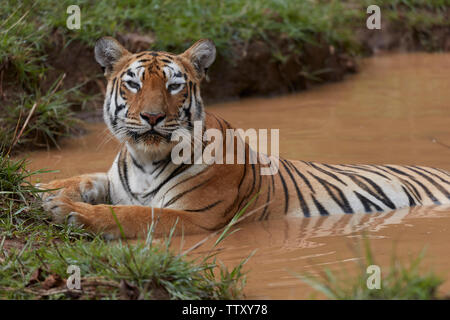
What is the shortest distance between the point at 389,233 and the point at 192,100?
138 centimetres

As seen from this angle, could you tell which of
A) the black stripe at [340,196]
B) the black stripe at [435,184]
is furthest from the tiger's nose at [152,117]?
the black stripe at [435,184]

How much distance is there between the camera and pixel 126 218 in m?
3.99

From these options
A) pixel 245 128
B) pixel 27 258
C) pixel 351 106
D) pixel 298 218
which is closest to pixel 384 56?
pixel 351 106

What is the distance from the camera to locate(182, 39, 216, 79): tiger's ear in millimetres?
4484

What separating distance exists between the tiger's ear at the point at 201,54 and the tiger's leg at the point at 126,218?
96cm

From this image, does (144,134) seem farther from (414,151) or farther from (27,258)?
(414,151)

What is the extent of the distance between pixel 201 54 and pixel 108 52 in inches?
22.4

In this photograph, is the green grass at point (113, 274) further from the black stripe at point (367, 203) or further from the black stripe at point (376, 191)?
the black stripe at point (376, 191)

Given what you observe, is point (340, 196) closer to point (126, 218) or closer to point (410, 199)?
point (410, 199)

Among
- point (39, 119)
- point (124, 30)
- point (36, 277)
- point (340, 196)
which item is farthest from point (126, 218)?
point (124, 30)

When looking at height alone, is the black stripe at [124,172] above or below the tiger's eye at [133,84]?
below

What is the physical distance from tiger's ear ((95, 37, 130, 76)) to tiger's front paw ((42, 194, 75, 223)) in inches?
38.4

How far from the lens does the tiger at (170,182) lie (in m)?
4.04

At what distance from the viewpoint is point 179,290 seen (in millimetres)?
2945
